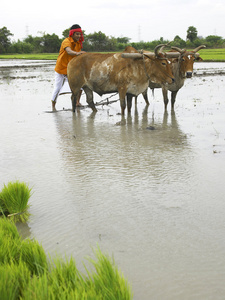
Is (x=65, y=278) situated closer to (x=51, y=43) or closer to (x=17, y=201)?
(x=17, y=201)

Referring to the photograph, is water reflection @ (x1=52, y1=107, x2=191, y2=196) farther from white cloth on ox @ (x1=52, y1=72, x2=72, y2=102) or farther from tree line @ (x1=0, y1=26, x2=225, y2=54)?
tree line @ (x1=0, y1=26, x2=225, y2=54)

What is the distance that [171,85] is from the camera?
30.2 feet

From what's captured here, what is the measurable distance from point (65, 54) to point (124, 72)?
2.09m

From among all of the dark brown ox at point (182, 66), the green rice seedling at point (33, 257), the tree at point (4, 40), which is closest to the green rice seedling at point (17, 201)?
the green rice seedling at point (33, 257)

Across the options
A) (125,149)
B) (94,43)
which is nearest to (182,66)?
(125,149)

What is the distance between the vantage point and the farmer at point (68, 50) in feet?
30.2

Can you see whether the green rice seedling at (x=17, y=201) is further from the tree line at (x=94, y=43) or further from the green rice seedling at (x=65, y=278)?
the tree line at (x=94, y=43)

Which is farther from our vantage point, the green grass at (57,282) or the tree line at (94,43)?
the tree line at (94,43)

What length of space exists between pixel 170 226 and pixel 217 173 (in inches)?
61.0

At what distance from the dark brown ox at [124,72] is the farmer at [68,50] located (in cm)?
55

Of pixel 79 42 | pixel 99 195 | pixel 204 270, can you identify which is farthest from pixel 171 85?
pixel 204 270

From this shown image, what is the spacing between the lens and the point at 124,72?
8.22 m

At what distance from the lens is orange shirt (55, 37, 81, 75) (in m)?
9.36

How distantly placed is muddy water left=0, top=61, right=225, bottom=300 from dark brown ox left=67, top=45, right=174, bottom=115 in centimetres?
72
